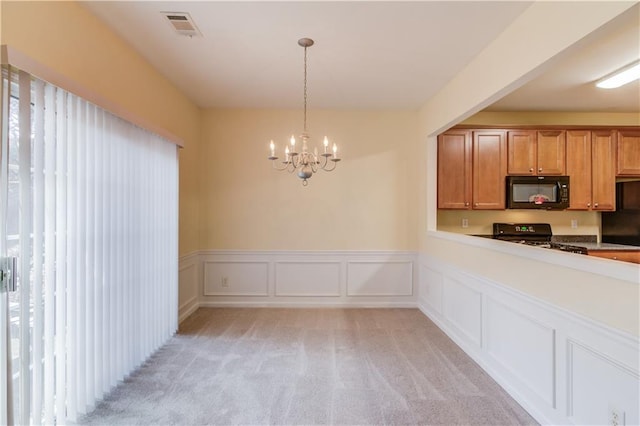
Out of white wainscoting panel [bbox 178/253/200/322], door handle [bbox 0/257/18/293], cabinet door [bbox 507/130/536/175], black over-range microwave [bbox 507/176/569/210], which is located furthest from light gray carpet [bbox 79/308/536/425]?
cabinet door [bbox 507/130/536/175]

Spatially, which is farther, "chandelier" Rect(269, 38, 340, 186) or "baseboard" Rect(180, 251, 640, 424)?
"chandelier" Rect(269, 38, 340, 186)

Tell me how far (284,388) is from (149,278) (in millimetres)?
1551

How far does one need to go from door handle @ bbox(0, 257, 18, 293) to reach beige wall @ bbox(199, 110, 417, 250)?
9.52 feet

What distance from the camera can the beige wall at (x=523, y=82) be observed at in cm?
160

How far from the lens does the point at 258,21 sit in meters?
2.35

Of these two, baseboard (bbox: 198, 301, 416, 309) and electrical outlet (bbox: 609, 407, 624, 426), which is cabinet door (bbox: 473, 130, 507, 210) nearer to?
baseboard (bbox: 198, 301, 416, 309)

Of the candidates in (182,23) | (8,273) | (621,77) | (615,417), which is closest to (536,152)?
(621,77)

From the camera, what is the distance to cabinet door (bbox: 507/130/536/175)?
416 centimetres

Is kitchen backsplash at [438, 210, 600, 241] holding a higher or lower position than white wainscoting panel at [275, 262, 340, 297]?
higher

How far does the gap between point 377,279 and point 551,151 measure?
2837 millimetres

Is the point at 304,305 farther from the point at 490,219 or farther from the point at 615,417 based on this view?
the point at 615,417

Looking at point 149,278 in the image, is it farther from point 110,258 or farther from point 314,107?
point 314,107

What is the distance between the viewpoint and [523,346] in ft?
7.49

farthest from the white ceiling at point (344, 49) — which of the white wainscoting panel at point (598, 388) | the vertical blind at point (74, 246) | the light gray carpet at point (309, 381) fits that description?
the light gray carpet at point (309, 381)
